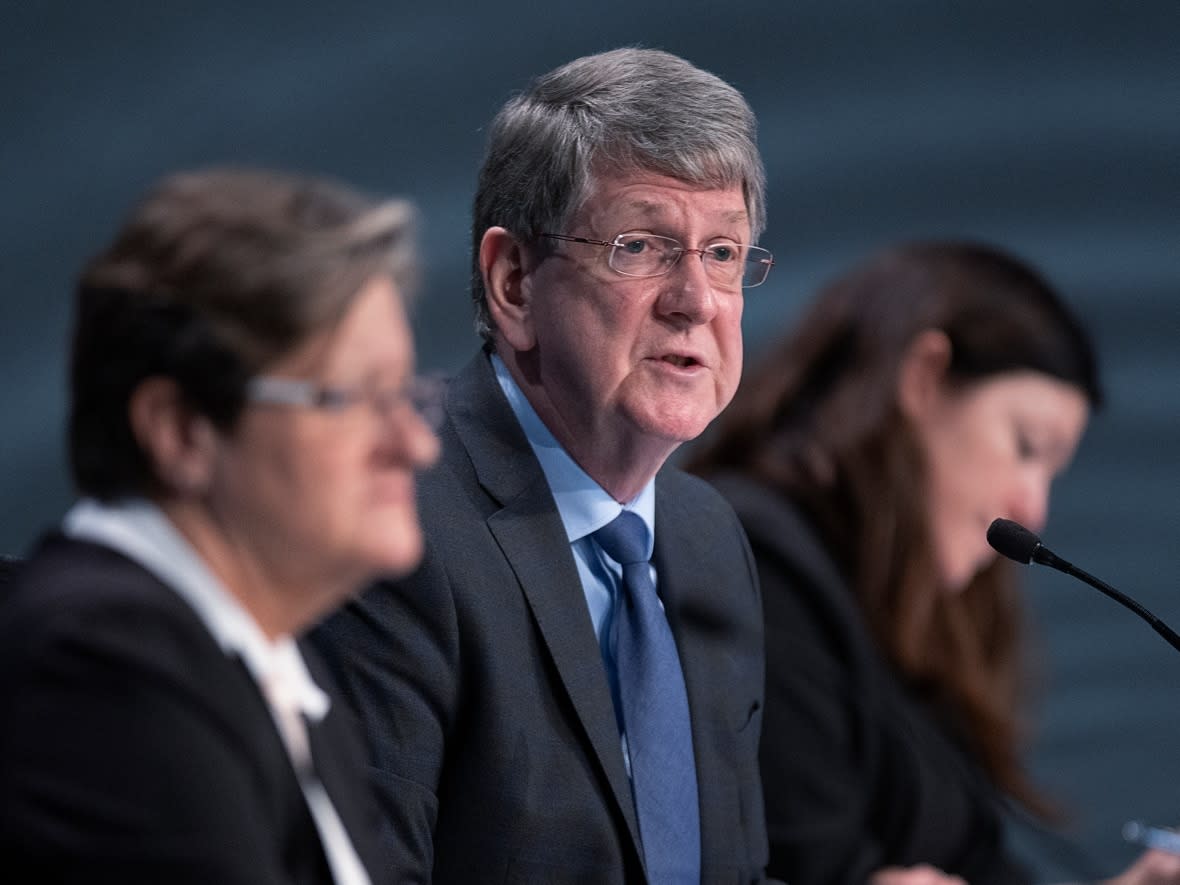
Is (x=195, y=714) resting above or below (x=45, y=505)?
above

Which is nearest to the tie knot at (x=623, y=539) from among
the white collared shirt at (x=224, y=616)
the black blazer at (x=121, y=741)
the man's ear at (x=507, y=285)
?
the man's ear at (x=507, y=285)

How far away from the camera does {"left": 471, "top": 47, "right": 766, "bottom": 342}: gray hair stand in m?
1.76

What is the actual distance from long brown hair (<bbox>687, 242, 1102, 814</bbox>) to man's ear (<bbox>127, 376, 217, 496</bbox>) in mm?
881

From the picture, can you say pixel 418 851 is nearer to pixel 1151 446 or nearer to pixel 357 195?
pixel 357 195

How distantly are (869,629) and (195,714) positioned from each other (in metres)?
0.99

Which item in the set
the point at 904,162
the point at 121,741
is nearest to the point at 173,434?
the point at 121,741

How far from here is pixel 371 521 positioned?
41.9 inches

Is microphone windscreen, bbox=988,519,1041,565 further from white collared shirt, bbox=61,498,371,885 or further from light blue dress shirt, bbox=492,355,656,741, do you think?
white collared shirt, bbox=61,498,371,885

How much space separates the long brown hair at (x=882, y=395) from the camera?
179 cm

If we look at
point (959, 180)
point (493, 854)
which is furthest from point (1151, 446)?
point (493, 854)

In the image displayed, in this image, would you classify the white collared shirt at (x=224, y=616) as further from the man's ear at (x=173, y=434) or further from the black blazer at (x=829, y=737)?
the black blazer at (x=829, y=737)

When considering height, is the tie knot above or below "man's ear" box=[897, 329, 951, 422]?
below

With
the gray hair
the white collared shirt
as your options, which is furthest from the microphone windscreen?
the white collared shirt

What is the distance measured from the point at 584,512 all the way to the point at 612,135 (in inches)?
15.2
